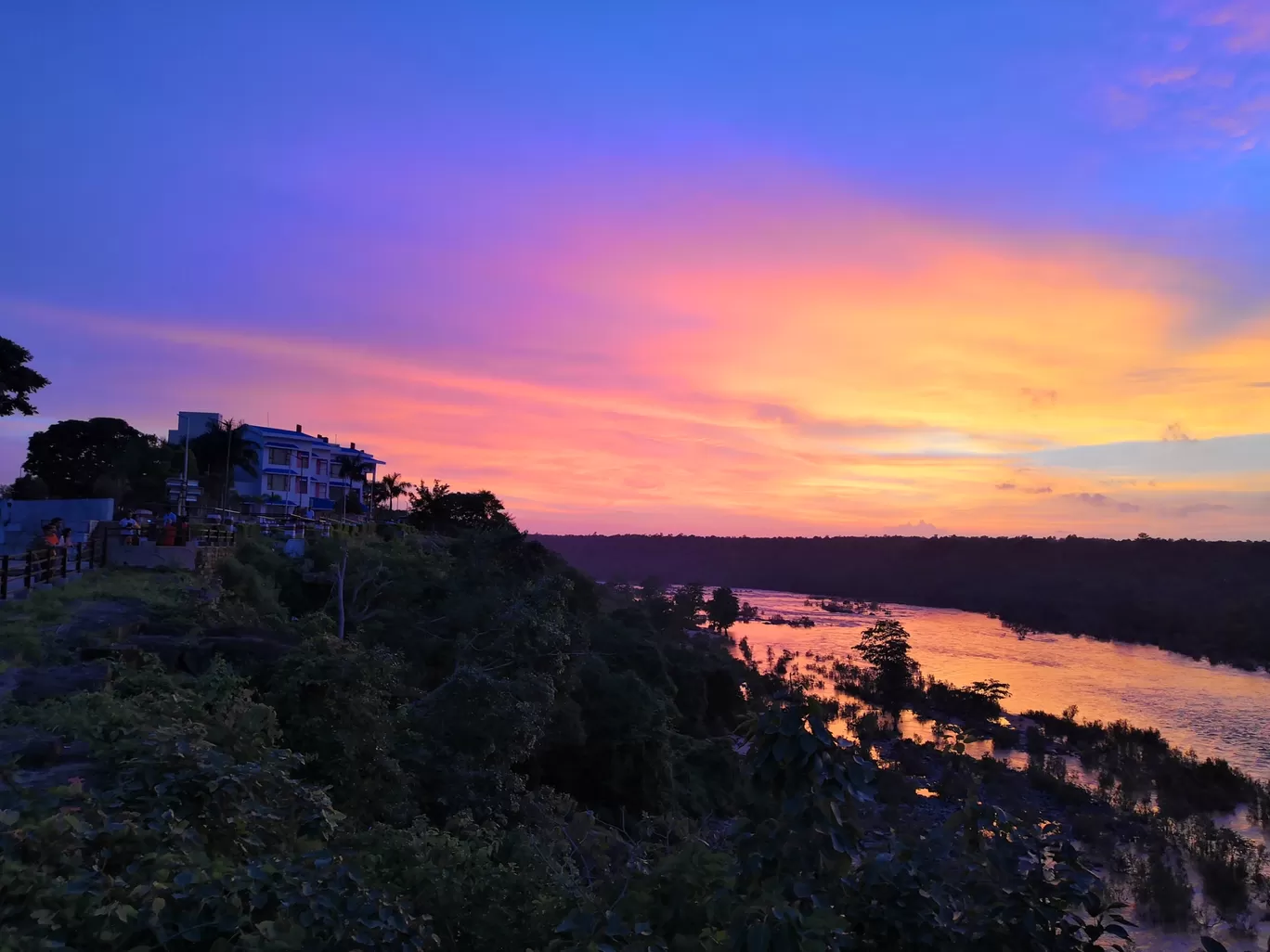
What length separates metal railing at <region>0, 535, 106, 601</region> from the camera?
616 inches

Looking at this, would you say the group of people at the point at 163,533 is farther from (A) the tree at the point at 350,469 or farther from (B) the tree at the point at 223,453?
(A) the tree at the point at 350,469

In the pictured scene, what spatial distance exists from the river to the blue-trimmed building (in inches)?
1409

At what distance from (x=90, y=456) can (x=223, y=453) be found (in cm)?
749

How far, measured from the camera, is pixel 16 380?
2850 cm

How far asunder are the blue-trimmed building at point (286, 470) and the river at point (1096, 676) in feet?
117

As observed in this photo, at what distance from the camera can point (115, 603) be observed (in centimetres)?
1554

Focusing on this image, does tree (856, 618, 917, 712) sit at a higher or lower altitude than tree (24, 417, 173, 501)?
lower

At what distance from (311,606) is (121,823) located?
2198 cm

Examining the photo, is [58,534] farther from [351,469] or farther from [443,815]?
[351,469]

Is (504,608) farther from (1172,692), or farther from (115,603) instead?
(1172,692)

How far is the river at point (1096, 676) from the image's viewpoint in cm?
3481

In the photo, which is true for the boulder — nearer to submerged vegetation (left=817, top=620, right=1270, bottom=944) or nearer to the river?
submerged vegetation (left=817, top=620, right=1270, bottom=944)

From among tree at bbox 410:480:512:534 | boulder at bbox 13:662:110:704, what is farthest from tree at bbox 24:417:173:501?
boulder at bbox 13:662:110:704

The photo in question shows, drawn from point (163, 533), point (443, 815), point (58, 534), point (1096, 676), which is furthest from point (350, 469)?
point (1096, 676)
